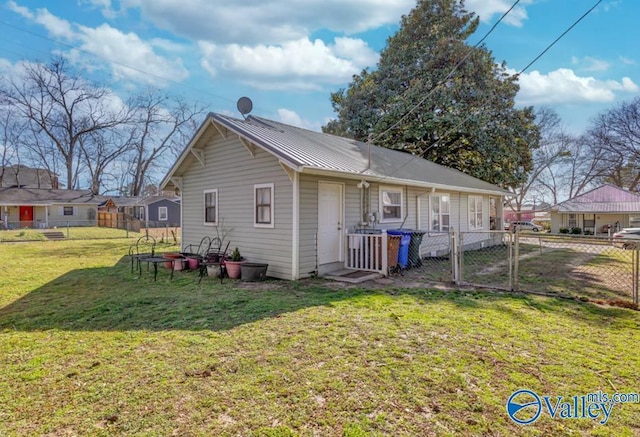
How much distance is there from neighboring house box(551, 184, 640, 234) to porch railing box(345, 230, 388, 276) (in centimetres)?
2688

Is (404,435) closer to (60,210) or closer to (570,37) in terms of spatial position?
(570,37)

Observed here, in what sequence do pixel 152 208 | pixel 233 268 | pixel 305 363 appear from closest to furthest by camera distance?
pixel 305 363, pixel 233 268, pixel 152 208

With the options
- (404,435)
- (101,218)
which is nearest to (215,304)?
(404,435)

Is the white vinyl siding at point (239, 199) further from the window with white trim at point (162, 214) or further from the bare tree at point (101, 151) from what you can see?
the bare tree at point (101, 151)

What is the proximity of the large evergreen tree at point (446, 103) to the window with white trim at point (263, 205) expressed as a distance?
11.2 m

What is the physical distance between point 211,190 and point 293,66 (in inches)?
325

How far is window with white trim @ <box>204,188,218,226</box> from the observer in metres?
9.99

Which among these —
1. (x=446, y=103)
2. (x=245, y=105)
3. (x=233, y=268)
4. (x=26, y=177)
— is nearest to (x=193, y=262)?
(x=233, y=268)

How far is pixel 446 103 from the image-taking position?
1827 cm
